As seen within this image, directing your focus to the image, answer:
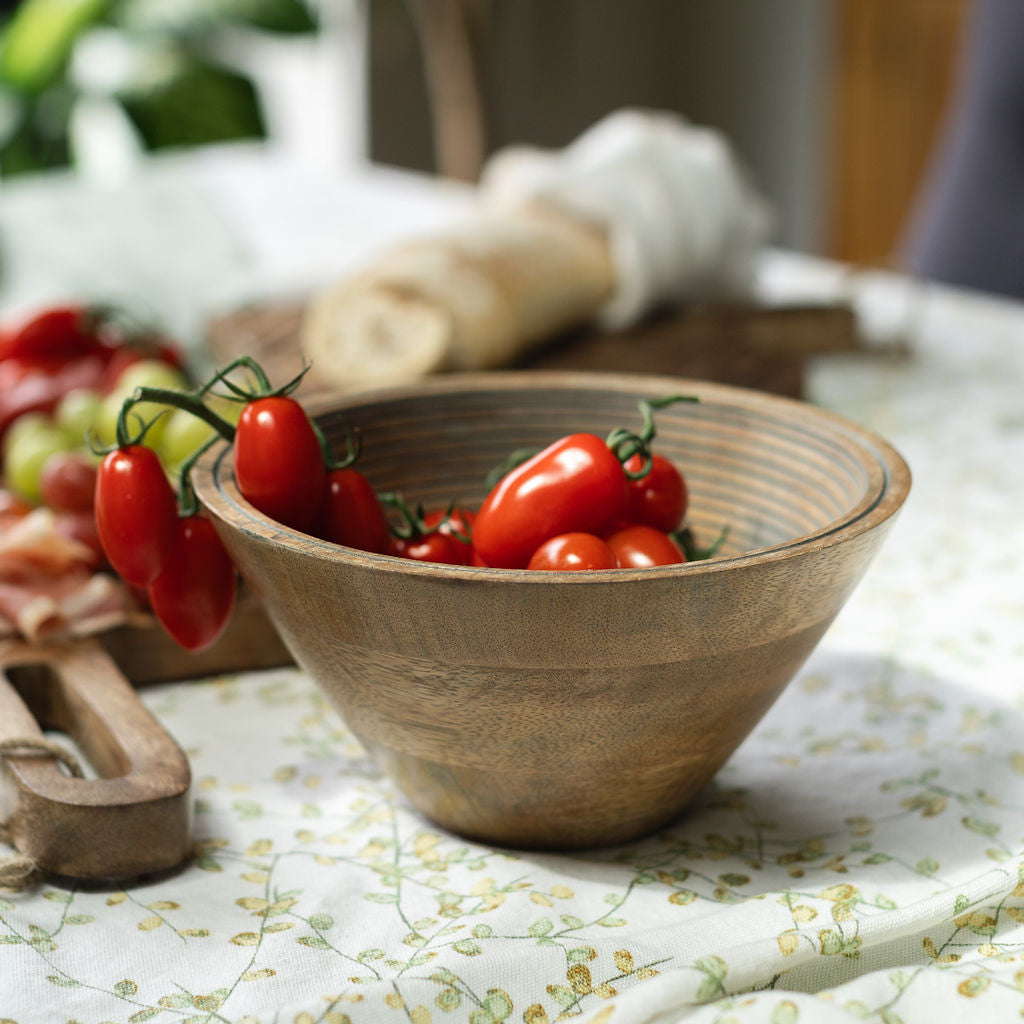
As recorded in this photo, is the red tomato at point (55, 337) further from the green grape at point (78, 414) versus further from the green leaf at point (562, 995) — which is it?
the green leaf at point (562, 995)

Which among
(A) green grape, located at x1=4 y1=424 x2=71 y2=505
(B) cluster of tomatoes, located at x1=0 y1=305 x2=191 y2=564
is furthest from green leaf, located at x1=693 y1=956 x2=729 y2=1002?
(A) green grape, located at x1=4 y1=424 x2=71 y2=505

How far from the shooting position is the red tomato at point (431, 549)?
2.01 feet

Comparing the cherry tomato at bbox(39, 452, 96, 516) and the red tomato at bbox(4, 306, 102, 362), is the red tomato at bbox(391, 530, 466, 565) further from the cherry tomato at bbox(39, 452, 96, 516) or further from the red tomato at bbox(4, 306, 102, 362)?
the red tomato at bbox(4, 306, 102, 362)

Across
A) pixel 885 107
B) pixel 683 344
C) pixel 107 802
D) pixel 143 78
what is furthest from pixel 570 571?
pixel 885 107

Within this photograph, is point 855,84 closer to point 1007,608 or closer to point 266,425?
point 1007,608

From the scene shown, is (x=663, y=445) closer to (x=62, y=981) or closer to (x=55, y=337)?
(x=62, y=981)

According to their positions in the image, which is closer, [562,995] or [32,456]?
[562,995]

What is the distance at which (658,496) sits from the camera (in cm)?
63

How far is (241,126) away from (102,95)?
0.35 metres

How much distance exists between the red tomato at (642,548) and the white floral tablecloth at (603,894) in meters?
0.15

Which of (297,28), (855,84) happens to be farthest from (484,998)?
(855,84)

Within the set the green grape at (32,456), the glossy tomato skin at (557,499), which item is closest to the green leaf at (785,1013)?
the glossy tomato skin at (557,499)

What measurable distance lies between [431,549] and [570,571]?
0.14 meters

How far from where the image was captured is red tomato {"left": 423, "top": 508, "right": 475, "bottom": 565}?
629 millimetres
